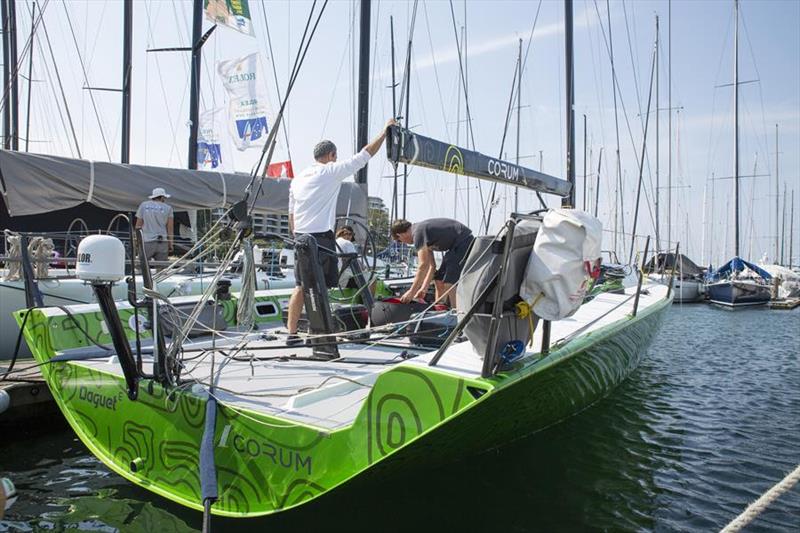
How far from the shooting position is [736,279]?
27.3 m

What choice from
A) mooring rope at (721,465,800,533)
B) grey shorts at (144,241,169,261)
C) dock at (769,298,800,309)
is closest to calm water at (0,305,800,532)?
mooring rope at (721,465,800,533)

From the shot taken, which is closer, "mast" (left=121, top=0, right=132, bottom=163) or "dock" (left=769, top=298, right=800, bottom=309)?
"mast" (left=121, top=0, right=132, bottom=163)

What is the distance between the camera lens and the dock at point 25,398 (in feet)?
16.6

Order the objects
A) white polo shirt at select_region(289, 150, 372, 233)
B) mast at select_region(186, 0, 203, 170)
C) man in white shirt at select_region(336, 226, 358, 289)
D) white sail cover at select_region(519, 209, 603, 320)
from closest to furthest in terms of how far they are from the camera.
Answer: white sail cover at select_region(519, 209, 603, 320) → white polo shirt at select_region(289, 150, 372, 233) → man in white shirt at select_region(336, 226, 358, 289) → mast at select_region(186, 0, 203, 170)

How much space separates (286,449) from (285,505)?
0.87 feet

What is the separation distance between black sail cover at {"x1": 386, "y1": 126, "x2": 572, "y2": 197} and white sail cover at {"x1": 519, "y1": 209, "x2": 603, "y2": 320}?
4.96ft

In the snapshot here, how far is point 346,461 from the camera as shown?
246cm

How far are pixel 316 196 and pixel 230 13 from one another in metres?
9.64

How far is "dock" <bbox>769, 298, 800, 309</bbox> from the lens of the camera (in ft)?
→ 76.2

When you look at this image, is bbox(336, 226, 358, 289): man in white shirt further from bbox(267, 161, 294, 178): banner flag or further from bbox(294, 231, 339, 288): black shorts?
bbox(267, 161, 294, 178): banner flag

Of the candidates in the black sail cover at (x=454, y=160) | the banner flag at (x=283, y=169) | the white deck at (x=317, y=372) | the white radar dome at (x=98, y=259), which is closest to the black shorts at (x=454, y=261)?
the black sail cover at (x=454, y=160)

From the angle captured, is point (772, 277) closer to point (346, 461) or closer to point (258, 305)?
point (258, 305)

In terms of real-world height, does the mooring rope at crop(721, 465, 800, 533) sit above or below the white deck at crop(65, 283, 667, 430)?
below

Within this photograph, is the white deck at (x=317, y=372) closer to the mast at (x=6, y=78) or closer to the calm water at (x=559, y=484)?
the calm water at (x=559, y=484)
